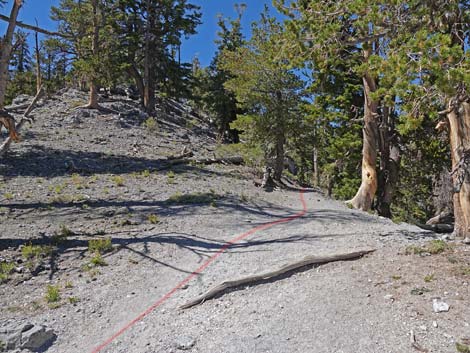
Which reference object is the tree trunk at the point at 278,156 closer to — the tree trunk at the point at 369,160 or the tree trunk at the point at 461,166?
the tree trunk at the point at 369,160

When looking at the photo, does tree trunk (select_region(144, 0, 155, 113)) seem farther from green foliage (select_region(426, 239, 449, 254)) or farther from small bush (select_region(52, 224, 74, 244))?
green foliage (select_region(426, 239, 449, 254))

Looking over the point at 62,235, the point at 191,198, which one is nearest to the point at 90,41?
the point at 191,198

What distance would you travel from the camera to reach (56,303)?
200 inches

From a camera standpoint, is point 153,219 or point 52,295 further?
point 153,219

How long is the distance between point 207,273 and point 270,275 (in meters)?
1.11

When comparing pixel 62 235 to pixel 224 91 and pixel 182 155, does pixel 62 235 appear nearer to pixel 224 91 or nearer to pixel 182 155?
pixel 182 155

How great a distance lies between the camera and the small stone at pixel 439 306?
3941 millimetres

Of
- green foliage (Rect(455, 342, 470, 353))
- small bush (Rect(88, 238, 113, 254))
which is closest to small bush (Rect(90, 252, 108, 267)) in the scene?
small bush (Rect(88, 238, 113, 254))

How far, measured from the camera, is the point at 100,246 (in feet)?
22.1

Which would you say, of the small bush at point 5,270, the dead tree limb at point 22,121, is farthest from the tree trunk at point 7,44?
the small bush at point 5,270

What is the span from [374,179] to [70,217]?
375 inches

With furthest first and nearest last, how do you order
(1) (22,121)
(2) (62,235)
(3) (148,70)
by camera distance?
(3) (148,70)
(2) (62,235)
(1) (22,121)

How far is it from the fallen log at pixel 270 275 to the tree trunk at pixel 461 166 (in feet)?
7.10

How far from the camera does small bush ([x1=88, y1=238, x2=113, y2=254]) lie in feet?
22.0
